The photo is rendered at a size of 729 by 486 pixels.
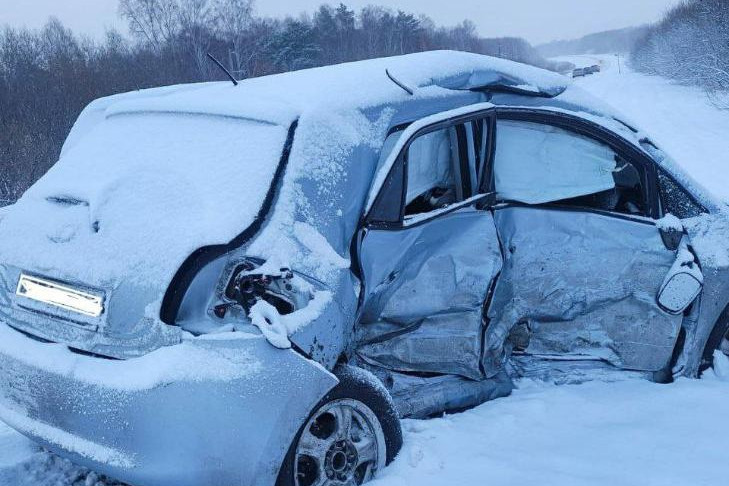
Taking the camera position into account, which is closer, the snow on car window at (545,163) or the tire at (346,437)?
the tire at (346,437)

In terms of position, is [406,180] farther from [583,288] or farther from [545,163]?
[583,288]

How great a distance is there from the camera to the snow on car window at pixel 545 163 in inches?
128

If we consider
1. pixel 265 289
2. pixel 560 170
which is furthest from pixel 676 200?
pixel 265 289

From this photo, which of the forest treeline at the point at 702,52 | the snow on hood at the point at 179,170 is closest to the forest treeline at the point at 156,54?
the snow on hood at the point at 179,170

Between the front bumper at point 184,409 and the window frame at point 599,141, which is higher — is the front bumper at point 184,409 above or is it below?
below

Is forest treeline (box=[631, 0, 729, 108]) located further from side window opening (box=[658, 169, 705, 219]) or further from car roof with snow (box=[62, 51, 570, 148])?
car roof with snow (box=[62, 51, 570, 148])

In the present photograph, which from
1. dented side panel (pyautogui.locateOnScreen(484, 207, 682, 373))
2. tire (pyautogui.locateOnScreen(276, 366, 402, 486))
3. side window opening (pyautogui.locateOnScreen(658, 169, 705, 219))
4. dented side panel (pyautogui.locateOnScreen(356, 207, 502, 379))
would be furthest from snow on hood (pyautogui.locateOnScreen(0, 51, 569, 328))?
side window opening (pyautogui.locateOnScreen(658, 169, 705, 219))

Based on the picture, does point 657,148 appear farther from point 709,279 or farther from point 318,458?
point 318,458

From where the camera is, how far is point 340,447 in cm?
246

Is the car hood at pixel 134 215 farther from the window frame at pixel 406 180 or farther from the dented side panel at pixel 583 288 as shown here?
the dented side panel at pixel 583 288

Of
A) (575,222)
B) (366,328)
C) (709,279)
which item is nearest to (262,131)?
(366,328)

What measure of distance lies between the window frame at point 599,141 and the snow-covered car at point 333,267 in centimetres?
1

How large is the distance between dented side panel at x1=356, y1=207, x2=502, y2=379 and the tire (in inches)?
14.1

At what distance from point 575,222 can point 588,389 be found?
0.89 meters
